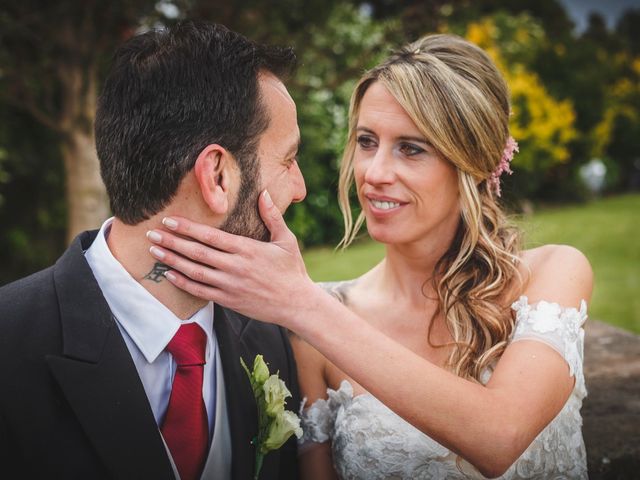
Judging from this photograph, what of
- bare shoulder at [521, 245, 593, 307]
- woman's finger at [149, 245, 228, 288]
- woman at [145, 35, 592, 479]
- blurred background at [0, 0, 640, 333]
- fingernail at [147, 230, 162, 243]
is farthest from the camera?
blurred background at [0, 0, 640, 333]

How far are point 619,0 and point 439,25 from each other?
48.3m

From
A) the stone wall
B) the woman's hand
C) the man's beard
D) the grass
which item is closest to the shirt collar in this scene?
the woman's hand

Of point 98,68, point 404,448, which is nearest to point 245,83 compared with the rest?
point 404,448

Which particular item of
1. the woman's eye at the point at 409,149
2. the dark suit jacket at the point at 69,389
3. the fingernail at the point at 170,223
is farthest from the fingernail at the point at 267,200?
the woman's eye at the point at 409,149

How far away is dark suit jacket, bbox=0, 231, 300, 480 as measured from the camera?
1888 millimetres

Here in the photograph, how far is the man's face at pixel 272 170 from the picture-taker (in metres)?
2.35

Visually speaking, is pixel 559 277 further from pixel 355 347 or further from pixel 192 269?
pixel 192 269

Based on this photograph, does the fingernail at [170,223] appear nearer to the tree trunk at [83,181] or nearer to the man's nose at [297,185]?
the man's nose at [297,185]

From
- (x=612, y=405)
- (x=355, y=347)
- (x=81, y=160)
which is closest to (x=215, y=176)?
(x=355, y=347)

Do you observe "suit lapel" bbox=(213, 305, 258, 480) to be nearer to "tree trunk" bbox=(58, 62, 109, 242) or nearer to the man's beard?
the man's beard

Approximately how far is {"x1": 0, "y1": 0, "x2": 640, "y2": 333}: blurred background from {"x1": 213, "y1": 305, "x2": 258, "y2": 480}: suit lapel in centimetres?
176

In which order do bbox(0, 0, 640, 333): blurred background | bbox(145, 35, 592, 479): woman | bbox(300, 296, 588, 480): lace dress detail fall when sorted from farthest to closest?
bbox(0, 0, 640, 333): blurred background → bbox(300, 296, 588, 480): lace dress detail → bbox(145, 35, 592, 479): woman

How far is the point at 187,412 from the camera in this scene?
7.17 ft

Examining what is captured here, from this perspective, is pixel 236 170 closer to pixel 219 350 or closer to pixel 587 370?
pixel 219 350
